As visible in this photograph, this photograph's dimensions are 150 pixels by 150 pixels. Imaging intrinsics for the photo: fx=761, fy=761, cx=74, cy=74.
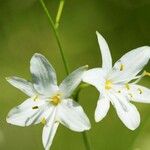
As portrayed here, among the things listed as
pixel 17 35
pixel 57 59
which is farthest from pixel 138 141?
pixel 17 35

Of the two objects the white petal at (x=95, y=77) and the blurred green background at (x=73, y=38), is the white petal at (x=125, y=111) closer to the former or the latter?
the white petal at (x=95, y=77)

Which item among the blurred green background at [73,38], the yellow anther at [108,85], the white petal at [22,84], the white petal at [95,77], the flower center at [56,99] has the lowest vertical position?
the blurred green background at [73,38]

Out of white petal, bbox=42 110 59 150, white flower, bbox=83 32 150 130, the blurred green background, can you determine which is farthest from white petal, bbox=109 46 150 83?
the blurred green background

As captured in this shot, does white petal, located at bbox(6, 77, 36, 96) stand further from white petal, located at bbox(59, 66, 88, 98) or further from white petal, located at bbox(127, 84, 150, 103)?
white petal, located at bbox(127, 84, 150, 103)

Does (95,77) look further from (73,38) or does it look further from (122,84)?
(73,38)

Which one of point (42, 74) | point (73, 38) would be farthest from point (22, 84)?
point (73, 38)

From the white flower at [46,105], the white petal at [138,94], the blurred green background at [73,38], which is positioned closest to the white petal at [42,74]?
the white flower at [46,105]
